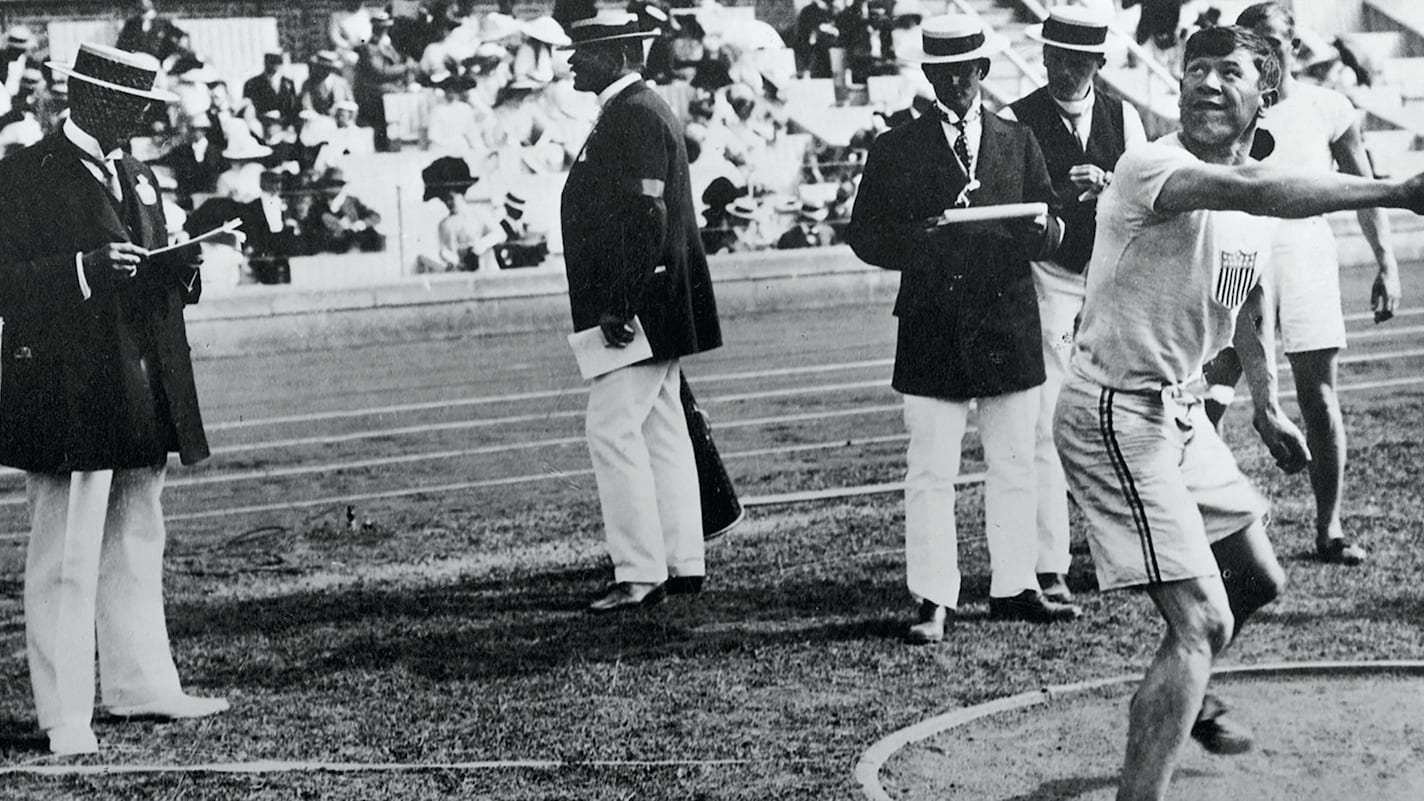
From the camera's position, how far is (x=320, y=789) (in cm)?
509

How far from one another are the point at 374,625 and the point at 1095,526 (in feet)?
10.4

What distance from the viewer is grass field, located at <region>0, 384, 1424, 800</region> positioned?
206 inches

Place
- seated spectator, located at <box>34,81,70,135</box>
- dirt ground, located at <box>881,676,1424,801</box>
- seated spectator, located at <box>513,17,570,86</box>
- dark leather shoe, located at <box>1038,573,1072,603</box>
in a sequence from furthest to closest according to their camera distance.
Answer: seated spectator, located at <box>513,17,570,86</box> → seated spectator, located at <box>34,81,70,135</box> → dark leather shoe, located at <box>1038,573,1072,603</box> → dirt ground, located at <box>881,676,1424,801</box>

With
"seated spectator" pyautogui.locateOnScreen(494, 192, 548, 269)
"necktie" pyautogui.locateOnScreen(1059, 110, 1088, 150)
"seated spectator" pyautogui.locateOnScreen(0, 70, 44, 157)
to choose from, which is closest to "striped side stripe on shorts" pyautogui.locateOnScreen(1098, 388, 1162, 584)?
"necktie" pyautogui.locateOnScreen(1059, 110, 1088, 150)

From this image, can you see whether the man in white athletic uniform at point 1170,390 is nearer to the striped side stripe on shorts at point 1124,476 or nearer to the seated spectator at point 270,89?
the striped side stripe on shorts at point 1124,476

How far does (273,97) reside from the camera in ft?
47.0

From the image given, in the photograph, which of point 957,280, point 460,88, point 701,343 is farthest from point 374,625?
point 460,88

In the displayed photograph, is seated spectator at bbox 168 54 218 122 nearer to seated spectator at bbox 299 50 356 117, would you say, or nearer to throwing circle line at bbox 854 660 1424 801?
seated spectator at bbox 299 50 356 117

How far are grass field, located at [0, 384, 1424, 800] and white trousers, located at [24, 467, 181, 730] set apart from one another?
17 centimetres

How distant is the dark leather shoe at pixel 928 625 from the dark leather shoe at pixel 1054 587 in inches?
20.0

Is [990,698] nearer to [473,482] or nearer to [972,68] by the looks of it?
[972,68]

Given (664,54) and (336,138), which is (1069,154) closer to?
(336,138)

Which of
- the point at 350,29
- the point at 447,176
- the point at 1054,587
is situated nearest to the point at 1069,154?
the point at 1054,587

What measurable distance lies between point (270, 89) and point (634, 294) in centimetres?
777
